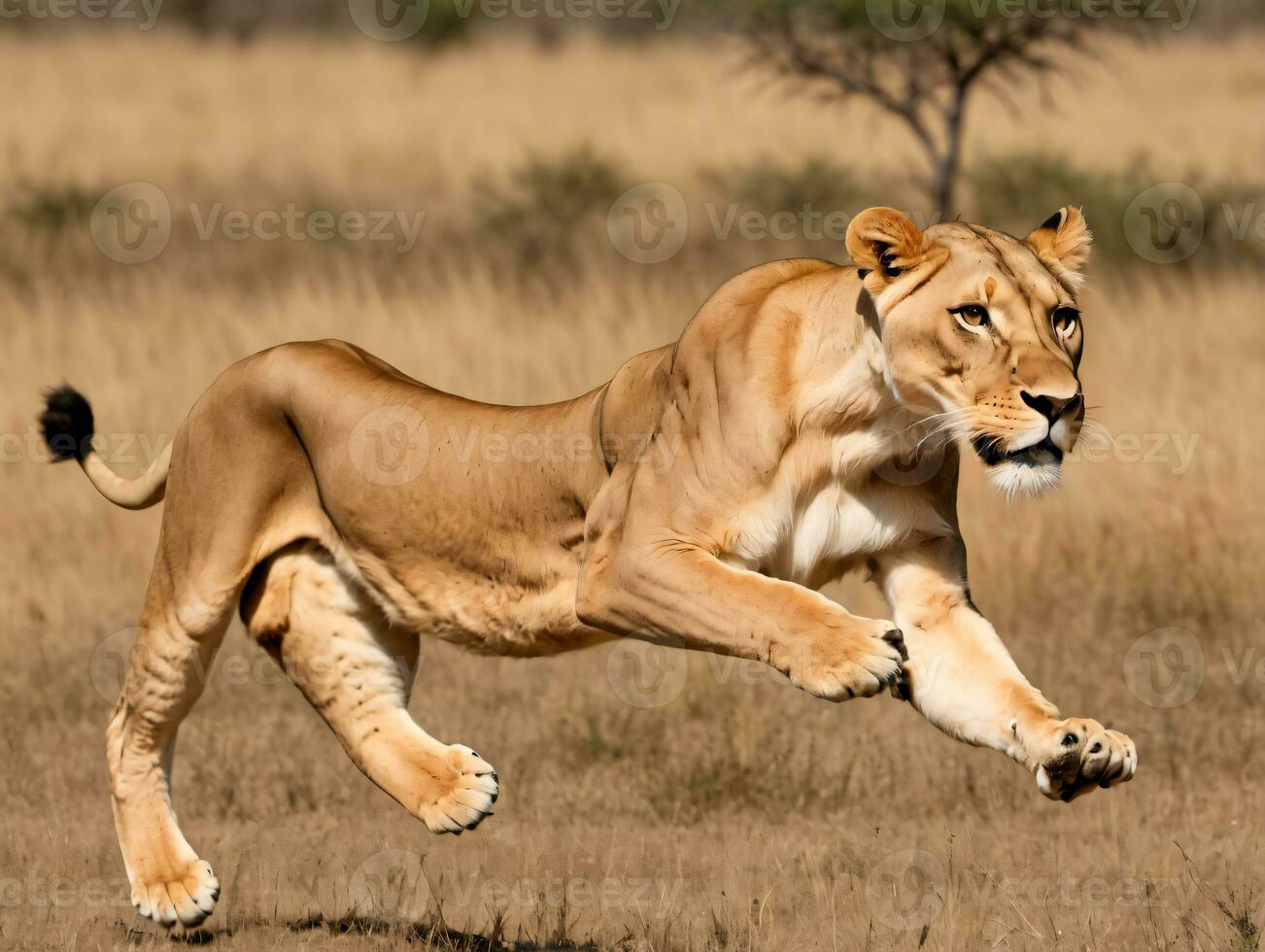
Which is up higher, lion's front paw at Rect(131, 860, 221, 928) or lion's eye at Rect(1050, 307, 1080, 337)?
lion's eye at Rect(1050, 307, 1080, 337)

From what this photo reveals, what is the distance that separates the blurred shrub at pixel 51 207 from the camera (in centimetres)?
1465

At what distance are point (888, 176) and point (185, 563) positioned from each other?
11361 millimetres

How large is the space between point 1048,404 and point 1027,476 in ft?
0.55

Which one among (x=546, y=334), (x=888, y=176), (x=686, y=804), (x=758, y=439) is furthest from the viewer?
(x=888, y=176)

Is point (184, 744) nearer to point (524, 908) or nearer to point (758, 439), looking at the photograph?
point (524, 908)

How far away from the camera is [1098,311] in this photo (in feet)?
36.9

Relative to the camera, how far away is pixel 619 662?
25.1 feet

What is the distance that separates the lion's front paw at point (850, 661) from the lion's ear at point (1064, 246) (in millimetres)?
948

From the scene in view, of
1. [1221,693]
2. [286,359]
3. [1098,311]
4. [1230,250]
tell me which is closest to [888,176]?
[1230,250]

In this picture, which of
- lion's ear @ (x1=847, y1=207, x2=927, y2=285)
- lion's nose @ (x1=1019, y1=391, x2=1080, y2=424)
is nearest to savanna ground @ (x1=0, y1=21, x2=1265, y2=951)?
lion's nose @ (x1=1019, y1=391, x2=1080, y2=424)

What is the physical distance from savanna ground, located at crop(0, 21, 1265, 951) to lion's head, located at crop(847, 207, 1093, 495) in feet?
4.47

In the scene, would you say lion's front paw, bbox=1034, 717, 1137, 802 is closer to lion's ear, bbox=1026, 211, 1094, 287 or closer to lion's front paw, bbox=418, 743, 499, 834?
lion's ear, bbox=1026, 211, 1094, 287

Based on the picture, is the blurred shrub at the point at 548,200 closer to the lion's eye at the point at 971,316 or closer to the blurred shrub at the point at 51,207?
the blurred shrub at the point at 51,207

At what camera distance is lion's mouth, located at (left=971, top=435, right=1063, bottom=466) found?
12.6 ft
